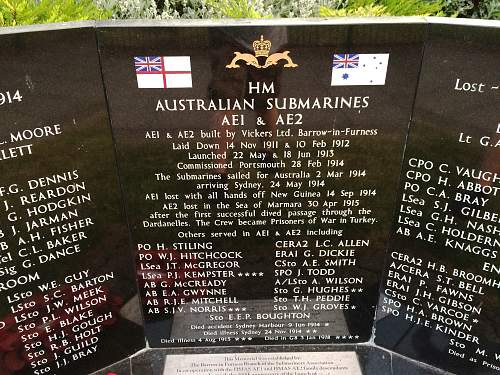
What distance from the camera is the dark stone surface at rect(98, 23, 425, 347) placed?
3.01m

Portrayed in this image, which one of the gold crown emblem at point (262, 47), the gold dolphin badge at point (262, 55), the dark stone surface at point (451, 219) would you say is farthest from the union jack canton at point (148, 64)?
the dark stone surface at point (451, 219)

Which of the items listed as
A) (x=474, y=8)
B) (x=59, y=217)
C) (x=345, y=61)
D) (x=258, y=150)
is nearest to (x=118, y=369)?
(x=59, y=217)

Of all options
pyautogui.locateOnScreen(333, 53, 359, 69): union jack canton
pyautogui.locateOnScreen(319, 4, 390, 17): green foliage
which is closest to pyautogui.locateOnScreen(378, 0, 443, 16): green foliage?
pyautogui.locateOnScreen(319, 4, 390, 17): green foliage

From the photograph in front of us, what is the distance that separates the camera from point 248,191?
11.7 feet

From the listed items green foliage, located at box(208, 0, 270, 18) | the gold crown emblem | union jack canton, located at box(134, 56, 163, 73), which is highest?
green foliage, located at box(208, 0, 270, 18)

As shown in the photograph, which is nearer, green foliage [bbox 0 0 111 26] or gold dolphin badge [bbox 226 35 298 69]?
gold dolphin badge [bbox 226 35 298 69]

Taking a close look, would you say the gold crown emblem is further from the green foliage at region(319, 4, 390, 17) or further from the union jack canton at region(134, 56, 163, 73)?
the green foliage at region(319, 4, 390, 17)

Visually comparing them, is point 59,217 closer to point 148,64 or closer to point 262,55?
point 148,64

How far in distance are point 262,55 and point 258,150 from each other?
0.64 meters

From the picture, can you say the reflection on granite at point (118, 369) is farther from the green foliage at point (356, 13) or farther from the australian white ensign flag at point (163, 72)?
the green foliage at point (356, 13)

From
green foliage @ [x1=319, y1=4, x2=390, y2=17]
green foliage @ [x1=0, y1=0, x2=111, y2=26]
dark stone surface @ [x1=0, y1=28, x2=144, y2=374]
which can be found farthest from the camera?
green foliage @ [x1=319, y1=4, x2=390, y2=17]

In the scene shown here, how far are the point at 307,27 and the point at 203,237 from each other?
1628 millimetres

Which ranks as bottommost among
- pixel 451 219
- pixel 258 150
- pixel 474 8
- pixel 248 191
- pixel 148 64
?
pixel 451 219

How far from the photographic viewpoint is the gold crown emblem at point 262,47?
9.78 feet
